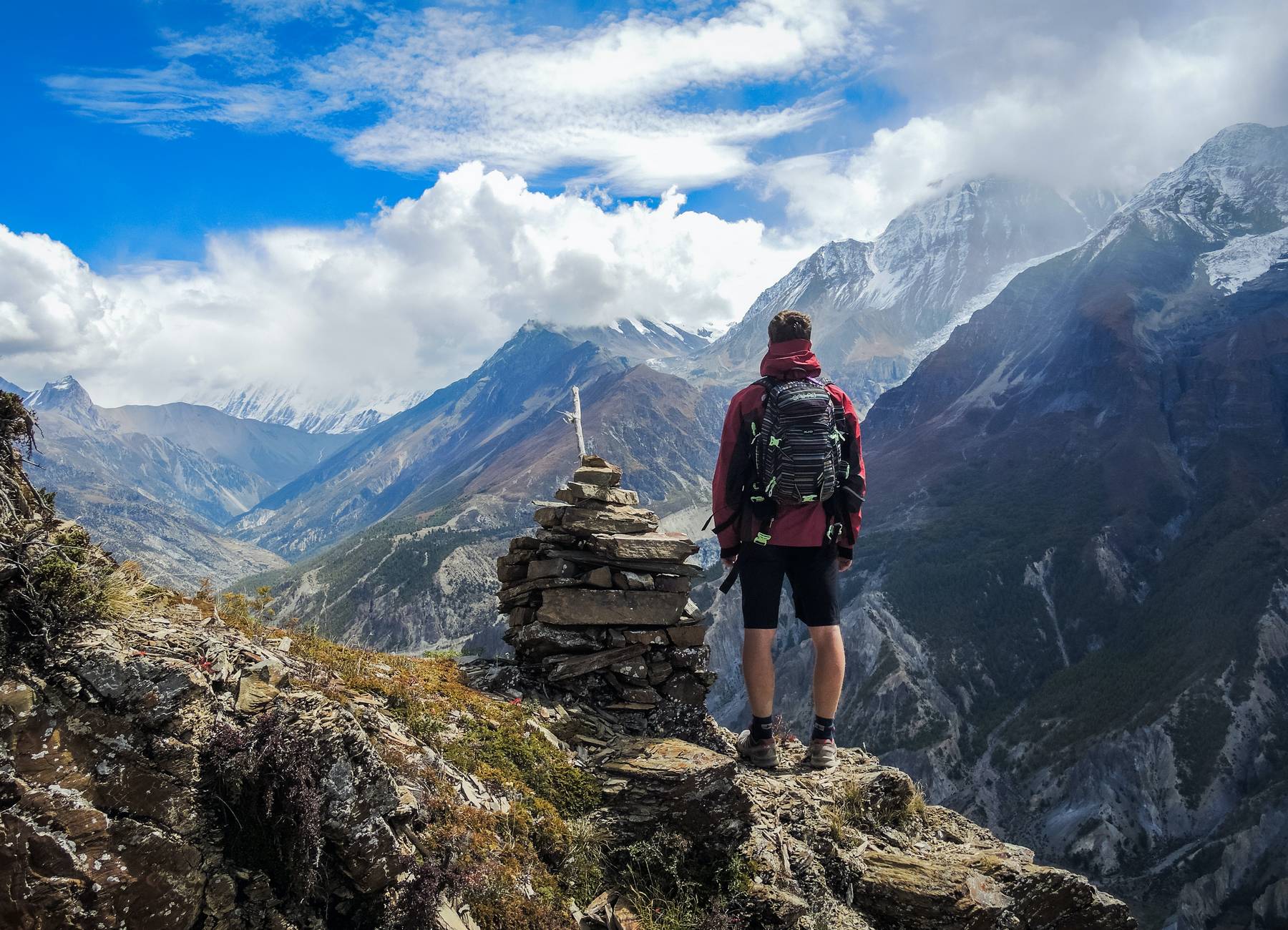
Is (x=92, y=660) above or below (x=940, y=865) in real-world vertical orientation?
above

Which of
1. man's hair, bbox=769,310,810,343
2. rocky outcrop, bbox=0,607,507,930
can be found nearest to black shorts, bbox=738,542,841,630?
man's hair, bbox=769,310,810,343

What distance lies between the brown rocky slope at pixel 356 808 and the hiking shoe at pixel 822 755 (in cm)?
41

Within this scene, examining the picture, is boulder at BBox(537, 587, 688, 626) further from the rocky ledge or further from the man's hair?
the man's hair

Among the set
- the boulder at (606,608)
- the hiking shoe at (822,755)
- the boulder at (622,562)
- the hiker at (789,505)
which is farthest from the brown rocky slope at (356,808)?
the boulder at (622,562)

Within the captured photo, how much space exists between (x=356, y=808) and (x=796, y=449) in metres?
5.92

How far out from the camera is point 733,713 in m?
197

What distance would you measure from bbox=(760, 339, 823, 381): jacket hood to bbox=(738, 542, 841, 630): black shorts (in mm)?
2161

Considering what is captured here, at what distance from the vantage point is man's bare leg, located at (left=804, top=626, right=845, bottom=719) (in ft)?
31.4

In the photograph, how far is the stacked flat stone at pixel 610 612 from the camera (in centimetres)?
1082

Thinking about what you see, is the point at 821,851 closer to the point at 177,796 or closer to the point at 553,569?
the point at 553,569

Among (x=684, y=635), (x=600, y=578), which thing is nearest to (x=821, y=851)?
(x=684, y=635)

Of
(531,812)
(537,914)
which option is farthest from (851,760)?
(537,914)

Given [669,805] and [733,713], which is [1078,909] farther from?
[733,713]

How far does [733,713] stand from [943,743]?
Answer: 2053 inches
